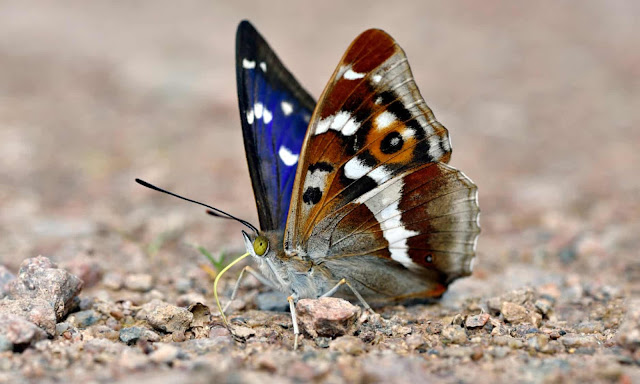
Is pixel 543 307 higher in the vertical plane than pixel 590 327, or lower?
higher

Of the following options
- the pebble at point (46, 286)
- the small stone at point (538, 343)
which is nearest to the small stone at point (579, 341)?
the small stone at point (538, 343)

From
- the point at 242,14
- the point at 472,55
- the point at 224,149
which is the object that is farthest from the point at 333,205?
the point at 242,14

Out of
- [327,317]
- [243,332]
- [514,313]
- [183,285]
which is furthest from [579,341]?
[183,285]

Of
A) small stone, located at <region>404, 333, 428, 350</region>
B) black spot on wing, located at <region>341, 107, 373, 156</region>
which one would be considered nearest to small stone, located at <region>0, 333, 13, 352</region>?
small stone, located at <region>404, 333, 428, 350</region>

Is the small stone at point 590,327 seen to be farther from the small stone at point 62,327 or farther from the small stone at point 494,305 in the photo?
the small stone at point 62,327

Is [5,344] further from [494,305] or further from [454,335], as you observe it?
[494,305]

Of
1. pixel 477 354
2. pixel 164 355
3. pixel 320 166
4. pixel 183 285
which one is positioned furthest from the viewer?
pixel 183 285

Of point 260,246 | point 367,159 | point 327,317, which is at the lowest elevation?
point 327,317

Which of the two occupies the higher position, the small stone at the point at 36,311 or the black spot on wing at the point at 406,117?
the black spot on wing at the point at 406,117
